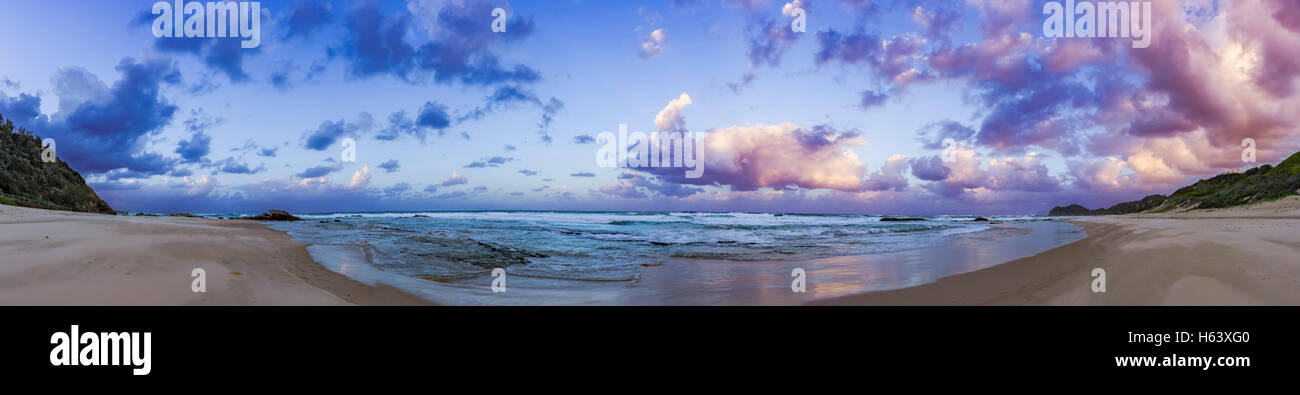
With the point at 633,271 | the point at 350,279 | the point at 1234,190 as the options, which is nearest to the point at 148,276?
the point at 350,279

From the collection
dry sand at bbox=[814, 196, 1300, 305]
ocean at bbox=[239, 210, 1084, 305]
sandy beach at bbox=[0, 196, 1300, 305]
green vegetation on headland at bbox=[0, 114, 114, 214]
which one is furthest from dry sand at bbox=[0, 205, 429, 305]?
green vegetation on headland at bbox=[0, 114, 114, 214]

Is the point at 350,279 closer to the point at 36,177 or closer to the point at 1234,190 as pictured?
the point at 36,177

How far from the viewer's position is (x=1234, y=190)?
43.2m

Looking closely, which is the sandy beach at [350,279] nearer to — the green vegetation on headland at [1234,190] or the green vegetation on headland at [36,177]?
the green vegetation on headland at [1234,190]

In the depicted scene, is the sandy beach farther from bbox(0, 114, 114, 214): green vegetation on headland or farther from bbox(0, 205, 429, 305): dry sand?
bbox(0, 114, 114, 214): green vegetation on headland

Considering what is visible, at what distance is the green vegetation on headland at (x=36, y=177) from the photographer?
121ft

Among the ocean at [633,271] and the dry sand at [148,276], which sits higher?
the dry sand at [148,276]

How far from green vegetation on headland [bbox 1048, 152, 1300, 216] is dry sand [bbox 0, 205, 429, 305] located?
170ft

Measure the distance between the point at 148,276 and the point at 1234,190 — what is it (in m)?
71.5

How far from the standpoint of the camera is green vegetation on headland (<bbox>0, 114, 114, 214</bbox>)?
121 feet

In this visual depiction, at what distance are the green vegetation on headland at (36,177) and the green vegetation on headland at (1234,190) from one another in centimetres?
8902

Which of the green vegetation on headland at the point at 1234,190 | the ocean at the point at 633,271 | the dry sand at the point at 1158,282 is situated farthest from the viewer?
the green vegetation on headland at the point at 1234,190

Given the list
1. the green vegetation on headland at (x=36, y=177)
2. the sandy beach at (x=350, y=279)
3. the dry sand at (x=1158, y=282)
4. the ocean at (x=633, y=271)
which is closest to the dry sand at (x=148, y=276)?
the sandy beach at (x=350, y=279)

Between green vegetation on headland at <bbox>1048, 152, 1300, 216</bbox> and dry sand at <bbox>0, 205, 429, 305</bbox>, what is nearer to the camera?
dry sand at <bbox>0, 205, 429, 305</bbox>
